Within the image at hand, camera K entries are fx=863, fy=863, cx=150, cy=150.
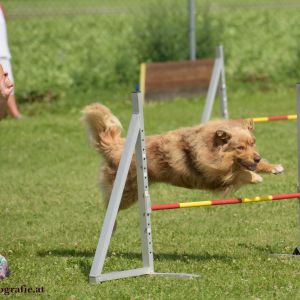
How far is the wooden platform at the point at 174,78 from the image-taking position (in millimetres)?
13383

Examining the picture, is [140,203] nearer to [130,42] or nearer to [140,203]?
[140,203]

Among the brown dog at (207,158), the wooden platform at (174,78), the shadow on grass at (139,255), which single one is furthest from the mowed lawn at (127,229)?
the wooden platform at (174,78)

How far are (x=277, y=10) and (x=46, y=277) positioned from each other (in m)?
13.6

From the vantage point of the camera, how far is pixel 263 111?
13.0m

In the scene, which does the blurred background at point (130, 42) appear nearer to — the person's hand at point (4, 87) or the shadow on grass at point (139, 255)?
the shadow on grass at point (139, 255)

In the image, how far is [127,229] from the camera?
292 inches

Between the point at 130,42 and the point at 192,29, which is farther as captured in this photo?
the point at 130,42

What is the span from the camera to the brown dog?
6.19 meters

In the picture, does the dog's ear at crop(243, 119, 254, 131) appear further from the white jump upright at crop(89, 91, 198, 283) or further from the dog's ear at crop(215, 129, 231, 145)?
the white jump upright at crop(89, 91, 198, 283)

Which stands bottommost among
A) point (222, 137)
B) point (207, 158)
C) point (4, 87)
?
point (207, 158)

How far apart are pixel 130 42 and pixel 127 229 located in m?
7.47

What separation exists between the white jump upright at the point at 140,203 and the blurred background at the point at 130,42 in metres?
8.24

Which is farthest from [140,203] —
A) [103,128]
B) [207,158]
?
[103,128]

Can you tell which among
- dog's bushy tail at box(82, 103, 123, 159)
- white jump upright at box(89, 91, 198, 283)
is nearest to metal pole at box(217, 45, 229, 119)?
dog's bushy tail at box(82, 103, 123, 159)
